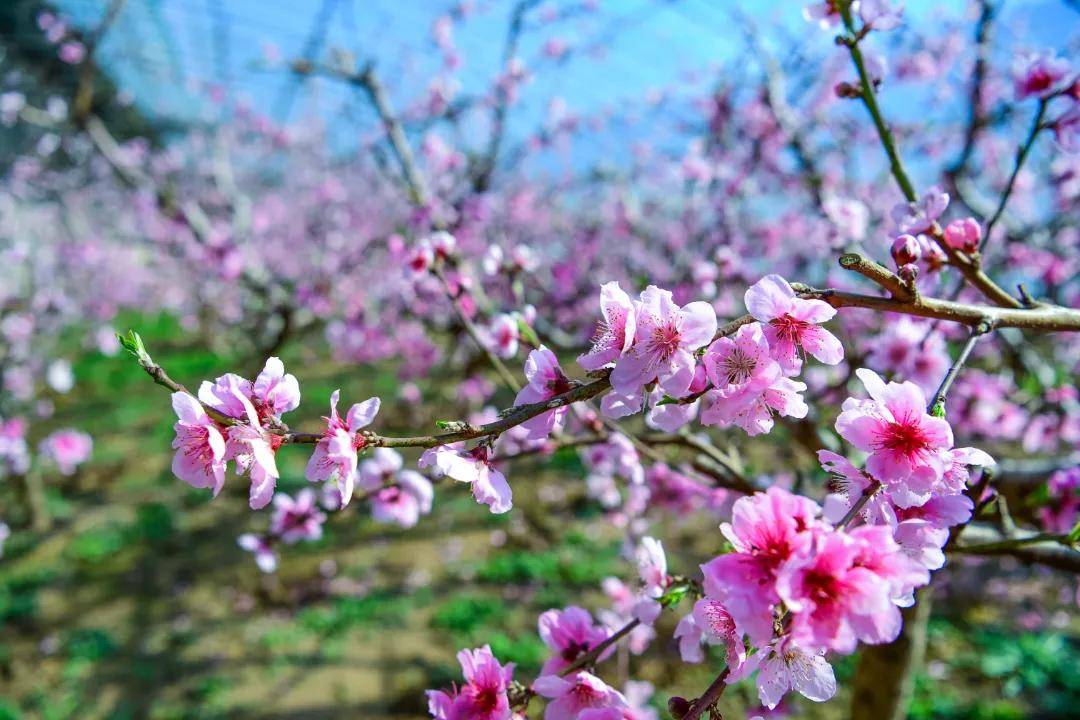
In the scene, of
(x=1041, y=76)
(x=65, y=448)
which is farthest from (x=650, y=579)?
(x=65, y=448)

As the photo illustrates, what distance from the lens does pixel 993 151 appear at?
5.73 m

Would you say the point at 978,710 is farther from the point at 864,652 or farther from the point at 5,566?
the point at 5,566

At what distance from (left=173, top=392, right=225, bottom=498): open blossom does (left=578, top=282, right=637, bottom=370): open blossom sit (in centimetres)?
49

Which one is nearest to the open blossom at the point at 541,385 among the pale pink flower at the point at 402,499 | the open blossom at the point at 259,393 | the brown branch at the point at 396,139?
the open blossom at the point at 259,393

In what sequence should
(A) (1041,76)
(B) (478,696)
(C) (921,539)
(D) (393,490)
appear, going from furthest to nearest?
(D) (393,490), (A) (1041,76), (B) (478,696), (C) (921,539)

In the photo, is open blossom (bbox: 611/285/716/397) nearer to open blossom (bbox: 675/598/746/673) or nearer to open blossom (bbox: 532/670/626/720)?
open blossom (bbox: 675/598/746/673)

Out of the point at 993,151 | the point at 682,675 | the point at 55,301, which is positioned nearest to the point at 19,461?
the point at 55,301

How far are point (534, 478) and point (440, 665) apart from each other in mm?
2715

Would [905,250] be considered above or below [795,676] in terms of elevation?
above

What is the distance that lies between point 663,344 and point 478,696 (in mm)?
643

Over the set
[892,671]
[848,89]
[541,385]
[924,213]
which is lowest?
[892,671]

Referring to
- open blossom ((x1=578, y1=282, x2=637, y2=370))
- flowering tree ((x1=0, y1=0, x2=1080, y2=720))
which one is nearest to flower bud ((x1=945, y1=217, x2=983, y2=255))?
flowering tree ((x1=0, y1=0, x2=1080, y2=720))

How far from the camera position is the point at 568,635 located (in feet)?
3.67

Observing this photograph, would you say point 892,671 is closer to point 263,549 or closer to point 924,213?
point 924,213
